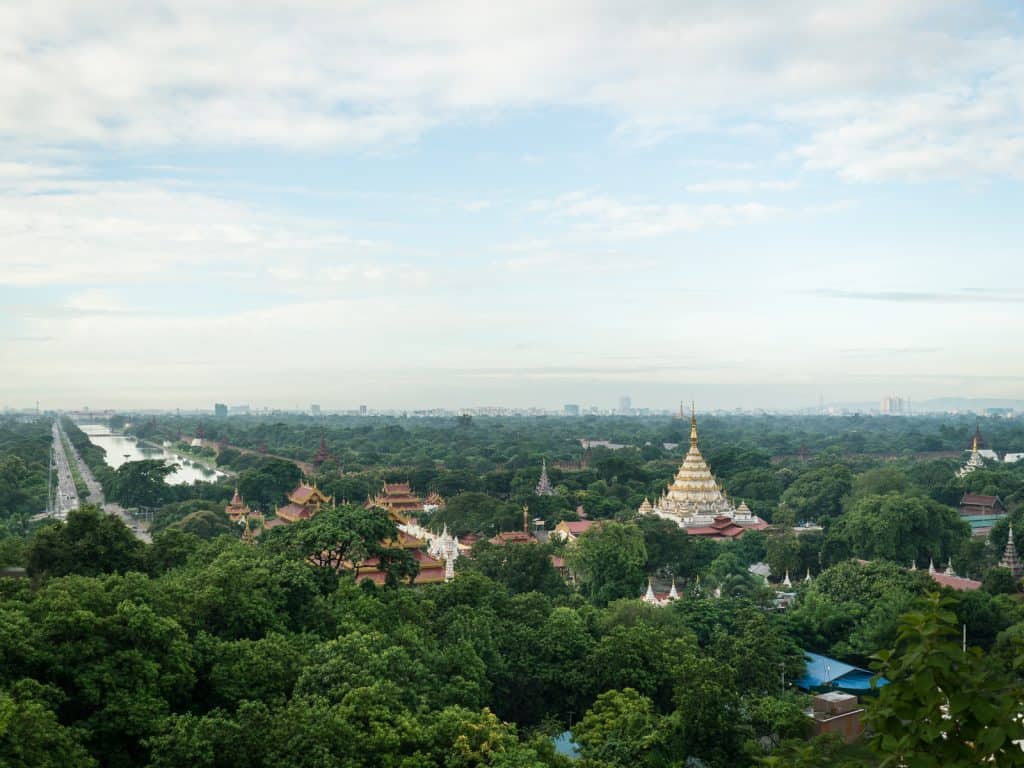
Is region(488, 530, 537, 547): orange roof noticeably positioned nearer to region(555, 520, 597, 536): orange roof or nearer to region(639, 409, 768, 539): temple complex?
region(555, 520, 597, 536): orange roof

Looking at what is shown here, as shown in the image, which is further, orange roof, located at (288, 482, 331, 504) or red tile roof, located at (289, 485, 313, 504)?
red tile roof, located at (289, 485, 313, 504)

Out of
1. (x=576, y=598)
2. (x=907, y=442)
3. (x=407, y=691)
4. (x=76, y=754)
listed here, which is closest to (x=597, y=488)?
(x=576, y=598)

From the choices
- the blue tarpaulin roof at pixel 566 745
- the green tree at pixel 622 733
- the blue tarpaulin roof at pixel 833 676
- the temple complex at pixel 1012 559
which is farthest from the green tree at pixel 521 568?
the temple complex at pixel 1012 559

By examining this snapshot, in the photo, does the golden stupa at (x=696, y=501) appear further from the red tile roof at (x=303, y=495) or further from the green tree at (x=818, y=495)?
the red tile roof at (x=303, y=495)

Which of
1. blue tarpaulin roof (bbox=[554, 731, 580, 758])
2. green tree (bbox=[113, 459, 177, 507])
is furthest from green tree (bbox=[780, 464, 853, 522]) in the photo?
green tree (bbox=[113, 459, 177, 507])

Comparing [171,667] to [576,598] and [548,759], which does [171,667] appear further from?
[576,598]

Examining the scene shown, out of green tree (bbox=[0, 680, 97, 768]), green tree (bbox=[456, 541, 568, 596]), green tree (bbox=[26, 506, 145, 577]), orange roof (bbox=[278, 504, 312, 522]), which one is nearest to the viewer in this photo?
green tree (bbox=[0, 680, 97, 768])
